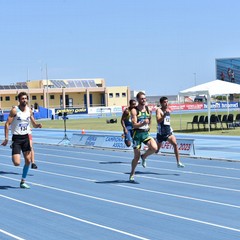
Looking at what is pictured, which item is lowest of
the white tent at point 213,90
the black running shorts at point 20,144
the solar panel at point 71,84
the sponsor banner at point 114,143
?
the sponsor banner at point 114,143

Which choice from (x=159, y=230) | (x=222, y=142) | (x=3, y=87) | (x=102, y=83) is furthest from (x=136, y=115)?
(x=102, y=83)

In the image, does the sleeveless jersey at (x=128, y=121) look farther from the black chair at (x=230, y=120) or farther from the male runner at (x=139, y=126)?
the black chair at (x=230, y=120)

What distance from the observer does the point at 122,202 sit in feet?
32.8

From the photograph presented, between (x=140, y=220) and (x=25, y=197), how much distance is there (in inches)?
120

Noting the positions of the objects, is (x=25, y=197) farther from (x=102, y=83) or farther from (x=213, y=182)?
(x=102, y=83)

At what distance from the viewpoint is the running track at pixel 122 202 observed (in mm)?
7738

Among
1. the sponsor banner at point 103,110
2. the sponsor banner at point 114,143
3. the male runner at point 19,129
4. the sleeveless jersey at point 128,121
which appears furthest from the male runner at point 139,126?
the sponsor banner at point 103,110

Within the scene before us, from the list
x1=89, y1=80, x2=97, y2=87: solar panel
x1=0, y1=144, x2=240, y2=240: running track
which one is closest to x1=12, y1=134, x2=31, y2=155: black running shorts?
x1=0, y1=144, x2=240, y2=240: running track

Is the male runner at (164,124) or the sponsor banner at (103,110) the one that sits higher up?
the sponsor banner at (103,110)

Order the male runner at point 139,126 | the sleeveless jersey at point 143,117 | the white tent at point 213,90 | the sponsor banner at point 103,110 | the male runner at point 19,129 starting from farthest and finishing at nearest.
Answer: the sponsor banner at point 103,110
the white tent at point 213,90
the sleeveless jersey at point 143,117
the male runner at point 139,126
the male runner at point 19,129

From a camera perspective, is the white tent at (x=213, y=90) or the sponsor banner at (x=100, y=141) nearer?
the sponsor banner at (x=100, y=141)

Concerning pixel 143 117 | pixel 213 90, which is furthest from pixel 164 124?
pixel 213 90

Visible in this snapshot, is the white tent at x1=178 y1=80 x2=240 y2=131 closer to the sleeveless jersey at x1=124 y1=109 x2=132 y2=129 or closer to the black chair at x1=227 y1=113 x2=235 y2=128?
the black chair at x1=227 y1=113 x2=235 y2=128

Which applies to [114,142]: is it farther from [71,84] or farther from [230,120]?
[71,84]
